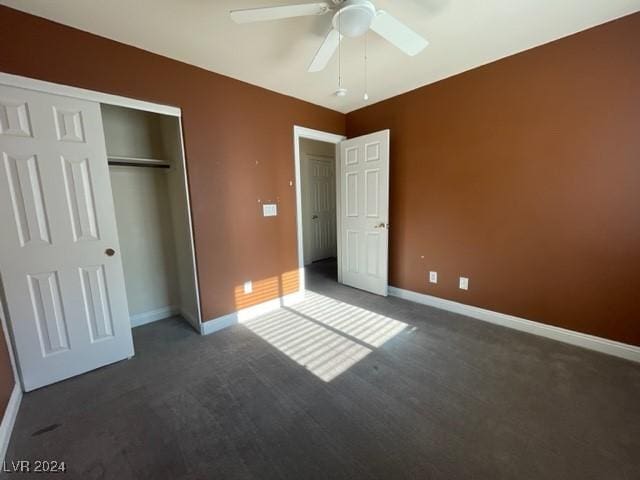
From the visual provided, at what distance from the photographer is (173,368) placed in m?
2.12

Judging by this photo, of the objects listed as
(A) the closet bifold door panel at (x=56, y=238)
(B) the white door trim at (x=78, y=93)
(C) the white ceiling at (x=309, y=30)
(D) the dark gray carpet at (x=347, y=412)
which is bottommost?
(D) the dark gray carpet at (x=347, y=412)

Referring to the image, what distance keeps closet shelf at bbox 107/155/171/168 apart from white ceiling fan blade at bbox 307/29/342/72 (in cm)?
177

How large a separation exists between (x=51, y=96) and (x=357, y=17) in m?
2.11

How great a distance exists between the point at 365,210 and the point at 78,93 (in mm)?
2963

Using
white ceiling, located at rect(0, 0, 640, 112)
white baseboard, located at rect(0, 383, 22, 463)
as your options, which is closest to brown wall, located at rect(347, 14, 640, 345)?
white ceiling, located at rect(0, 0, 640, 112)

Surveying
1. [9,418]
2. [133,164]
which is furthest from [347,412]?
[133,164]

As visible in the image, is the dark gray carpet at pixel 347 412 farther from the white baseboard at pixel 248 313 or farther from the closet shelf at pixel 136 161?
the closet shelf at pixel 136 161

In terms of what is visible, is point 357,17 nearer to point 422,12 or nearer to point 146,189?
point 422,12

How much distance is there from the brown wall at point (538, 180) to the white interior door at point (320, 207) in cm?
228

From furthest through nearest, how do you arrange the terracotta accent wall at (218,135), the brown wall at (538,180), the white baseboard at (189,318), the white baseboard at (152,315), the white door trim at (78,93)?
the white baseboard at (152,315) < the white baseboard at (189,318) < the brown wall at (538,180) < the terracotta accent wall at (218,135) < the white door trim at (78,93)

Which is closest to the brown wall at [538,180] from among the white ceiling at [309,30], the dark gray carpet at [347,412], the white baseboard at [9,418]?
the white ceiling at [309,30]

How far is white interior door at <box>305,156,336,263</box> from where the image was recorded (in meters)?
5.25

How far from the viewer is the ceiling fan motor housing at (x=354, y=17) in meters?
1.42

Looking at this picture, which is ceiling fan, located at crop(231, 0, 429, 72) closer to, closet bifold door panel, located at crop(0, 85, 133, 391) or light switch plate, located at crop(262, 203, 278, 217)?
closet bifold door panel, located at crop(0, 85, 133, 391)
